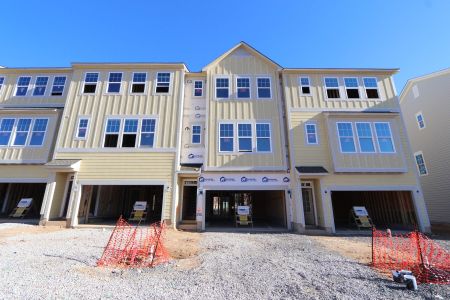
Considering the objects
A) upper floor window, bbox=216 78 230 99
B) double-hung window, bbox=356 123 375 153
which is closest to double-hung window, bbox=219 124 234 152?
upper floor window, bbox=216 78 230 99

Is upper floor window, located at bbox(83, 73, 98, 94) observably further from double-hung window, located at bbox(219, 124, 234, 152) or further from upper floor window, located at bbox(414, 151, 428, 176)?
upper floor window, located at bbox(414, 151, 428, 176)

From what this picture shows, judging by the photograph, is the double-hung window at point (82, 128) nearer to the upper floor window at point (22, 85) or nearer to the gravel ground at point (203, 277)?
the upper floor window at point (22, 85)

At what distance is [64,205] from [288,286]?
50.7 feet

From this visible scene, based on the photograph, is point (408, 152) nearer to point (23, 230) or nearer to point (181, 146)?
point (181, 146)

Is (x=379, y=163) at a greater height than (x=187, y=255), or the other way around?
(x=379, y=163)

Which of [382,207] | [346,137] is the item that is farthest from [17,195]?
[382,207]

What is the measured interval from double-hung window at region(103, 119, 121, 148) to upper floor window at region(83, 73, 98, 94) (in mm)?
2964

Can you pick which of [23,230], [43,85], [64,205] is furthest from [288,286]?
[43,85]

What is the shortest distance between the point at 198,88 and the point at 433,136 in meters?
20.1

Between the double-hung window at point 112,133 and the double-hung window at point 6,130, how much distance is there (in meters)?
6.59

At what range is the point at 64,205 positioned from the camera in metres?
14.9

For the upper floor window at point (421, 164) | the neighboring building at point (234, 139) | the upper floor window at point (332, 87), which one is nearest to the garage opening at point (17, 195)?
the neighboring building at point (234, 139)

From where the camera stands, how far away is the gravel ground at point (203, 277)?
483 centimetres

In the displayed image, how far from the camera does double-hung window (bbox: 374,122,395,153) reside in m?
14.3
